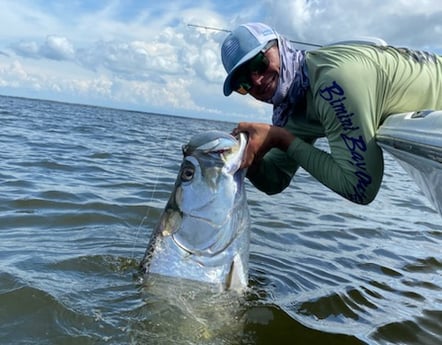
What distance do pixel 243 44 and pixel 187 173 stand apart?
0.84 m

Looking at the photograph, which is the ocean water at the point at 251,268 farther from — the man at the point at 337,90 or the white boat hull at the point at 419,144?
the white boat hull at the point at 419,144

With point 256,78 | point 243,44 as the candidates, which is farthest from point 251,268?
point 243,44

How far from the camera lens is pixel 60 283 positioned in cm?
377

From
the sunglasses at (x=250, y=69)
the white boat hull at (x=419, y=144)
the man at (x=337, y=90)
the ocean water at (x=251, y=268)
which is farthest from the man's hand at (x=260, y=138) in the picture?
the ocean water at (x=251, y=268)

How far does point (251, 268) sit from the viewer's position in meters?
4.61

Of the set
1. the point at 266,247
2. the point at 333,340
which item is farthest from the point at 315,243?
the point at 333,340

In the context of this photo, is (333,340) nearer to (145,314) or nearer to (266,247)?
(145,314)

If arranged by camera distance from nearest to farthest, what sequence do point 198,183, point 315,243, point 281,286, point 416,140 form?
1. point 416,140
2. point 198,183
3. point 281,286
4. point 315,243

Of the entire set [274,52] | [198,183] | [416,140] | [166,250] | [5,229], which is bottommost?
[5,229]

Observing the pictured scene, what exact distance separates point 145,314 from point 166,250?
1.35 feet

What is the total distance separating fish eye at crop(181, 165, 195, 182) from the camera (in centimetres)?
321

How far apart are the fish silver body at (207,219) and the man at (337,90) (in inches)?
7.3

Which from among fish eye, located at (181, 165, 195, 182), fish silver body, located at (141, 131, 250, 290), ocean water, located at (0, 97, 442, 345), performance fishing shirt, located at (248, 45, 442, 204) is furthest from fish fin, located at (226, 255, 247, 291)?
performance fishing shirt, located at (248, 45, 442, 204)

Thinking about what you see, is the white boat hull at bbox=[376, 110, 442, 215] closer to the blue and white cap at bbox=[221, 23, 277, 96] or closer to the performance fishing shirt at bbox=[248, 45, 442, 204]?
the performance fishing shirt at bbox=[248, 45, 442, 204]
